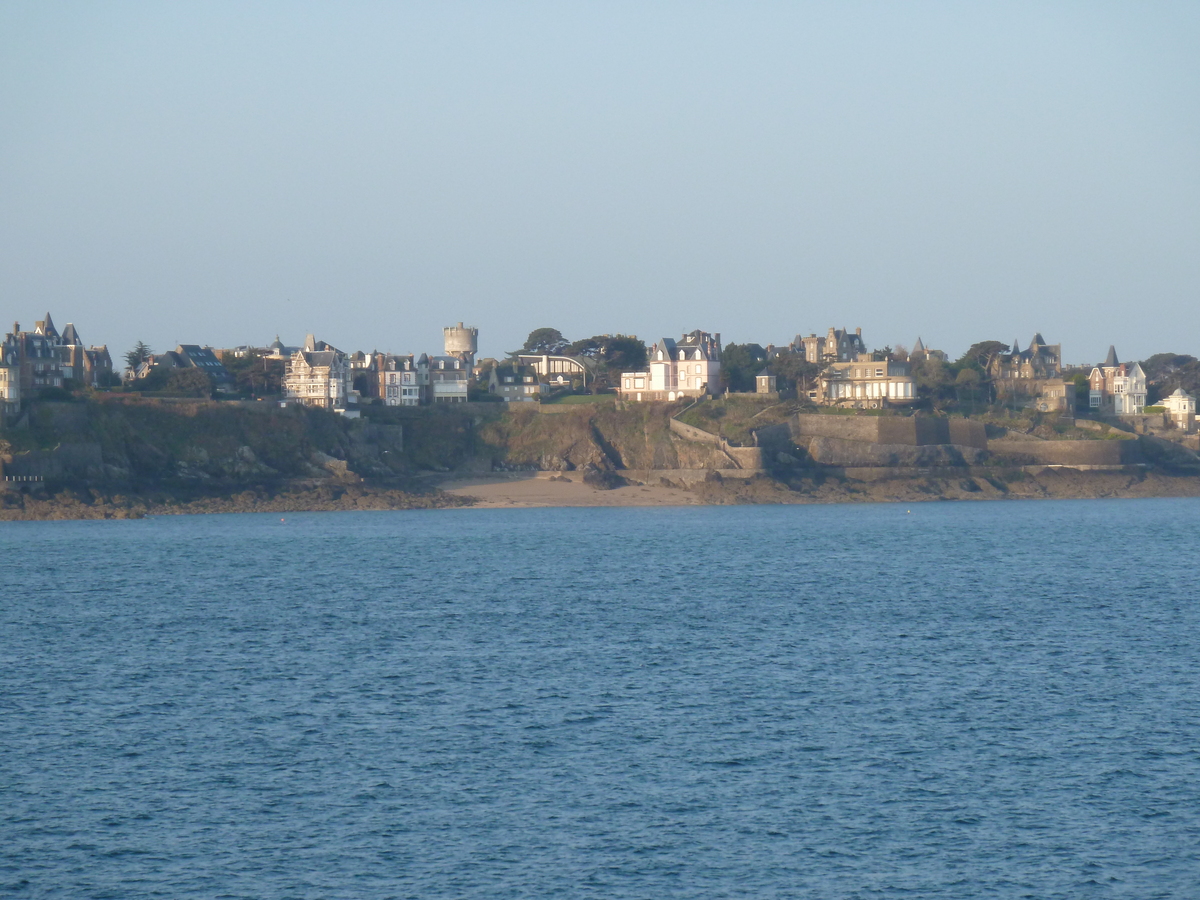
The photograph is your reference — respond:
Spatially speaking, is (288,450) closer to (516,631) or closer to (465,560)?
(465,560)

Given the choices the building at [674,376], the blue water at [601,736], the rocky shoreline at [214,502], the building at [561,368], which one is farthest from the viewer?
the building at [561,368]

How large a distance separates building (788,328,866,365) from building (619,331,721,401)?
15.8 m

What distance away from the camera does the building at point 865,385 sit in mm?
96750

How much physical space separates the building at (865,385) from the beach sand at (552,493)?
749 inches

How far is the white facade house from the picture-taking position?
90.3m

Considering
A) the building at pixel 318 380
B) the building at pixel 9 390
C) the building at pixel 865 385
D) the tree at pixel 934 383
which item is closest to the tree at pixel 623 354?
the building at pixel 865 385

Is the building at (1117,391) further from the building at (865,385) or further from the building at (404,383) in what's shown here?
the building at (404,383)

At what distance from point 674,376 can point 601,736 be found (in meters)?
76.9

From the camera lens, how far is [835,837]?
55.2 ft

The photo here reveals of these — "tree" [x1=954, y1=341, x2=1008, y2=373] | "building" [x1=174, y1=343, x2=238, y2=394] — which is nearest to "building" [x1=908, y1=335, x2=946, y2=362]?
"tree" [x1=954, y1=341, x2=1008, y2=373]

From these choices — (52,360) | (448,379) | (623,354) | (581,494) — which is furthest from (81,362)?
(623,354)

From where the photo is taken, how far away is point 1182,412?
102m

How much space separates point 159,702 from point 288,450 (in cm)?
5775

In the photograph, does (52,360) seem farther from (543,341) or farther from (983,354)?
(983,354)
